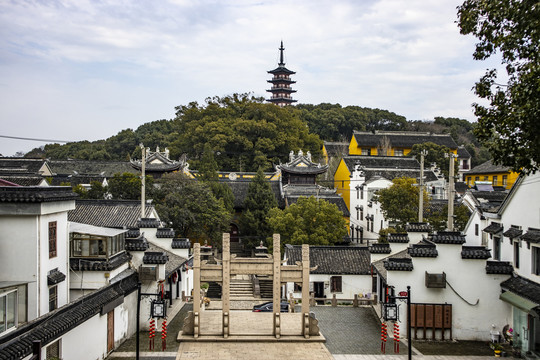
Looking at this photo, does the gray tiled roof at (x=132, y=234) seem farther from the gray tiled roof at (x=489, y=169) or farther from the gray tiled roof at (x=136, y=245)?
the gray tiled roof at (x=489, y=169)

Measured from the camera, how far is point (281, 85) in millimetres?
81812

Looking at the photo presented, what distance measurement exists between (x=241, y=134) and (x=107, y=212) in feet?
86.3

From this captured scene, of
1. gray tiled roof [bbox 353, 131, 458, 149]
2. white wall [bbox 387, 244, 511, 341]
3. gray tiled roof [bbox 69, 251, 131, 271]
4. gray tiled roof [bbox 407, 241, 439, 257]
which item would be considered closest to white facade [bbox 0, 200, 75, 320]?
gray tiled roof [bbox 69, 251, 131, 271]

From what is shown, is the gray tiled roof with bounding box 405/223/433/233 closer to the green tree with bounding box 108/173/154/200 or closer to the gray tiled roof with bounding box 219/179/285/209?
the green tree with bounding box 108/173/154/200

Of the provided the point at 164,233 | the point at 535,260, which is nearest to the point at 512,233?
the point at 535,260

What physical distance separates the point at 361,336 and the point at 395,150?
45.0 metres

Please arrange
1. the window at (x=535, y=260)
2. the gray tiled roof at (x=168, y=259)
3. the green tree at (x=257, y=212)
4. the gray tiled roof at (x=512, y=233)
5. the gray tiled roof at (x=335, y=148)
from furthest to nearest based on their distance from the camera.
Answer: the gray tiled roof at (x=335, y=148) → the green tree at (x=257, y=212) → the gray tiled roof at (x=168, y=259) → the gray tiled roof at (x=512, y=233) → the window at (x=535, y=260)

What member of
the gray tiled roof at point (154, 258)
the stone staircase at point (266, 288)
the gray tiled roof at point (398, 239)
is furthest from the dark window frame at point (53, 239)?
the stone staircase at point (266, 288)

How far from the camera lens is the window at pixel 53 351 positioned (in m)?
11.9

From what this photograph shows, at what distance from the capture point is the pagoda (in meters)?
81.2

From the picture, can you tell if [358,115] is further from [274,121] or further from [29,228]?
[29,228]

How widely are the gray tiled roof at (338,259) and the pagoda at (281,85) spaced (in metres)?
57.0

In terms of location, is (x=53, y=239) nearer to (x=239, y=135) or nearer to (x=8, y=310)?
(x=8, y=310)

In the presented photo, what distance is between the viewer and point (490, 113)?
13016 millimetres
